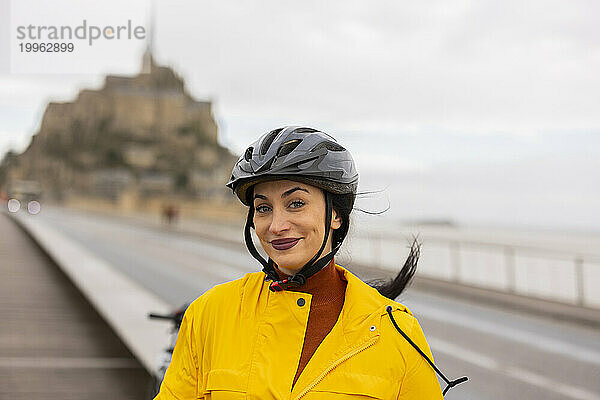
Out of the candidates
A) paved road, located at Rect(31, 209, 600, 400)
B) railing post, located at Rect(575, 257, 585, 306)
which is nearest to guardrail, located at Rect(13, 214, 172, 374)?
paved road, located at Rect(31, 209, 600, 400)

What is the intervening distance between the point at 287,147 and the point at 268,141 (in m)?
0.08

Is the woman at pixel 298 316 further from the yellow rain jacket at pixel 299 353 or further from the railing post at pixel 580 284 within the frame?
the railing post at pixel 580 284

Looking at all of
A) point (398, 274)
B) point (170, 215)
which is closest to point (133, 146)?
point (170, 215)

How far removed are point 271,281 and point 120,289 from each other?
7.95 metres

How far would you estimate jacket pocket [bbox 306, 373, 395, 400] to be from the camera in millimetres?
1571

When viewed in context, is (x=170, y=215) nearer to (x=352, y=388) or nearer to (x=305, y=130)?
(x=305, y=130)

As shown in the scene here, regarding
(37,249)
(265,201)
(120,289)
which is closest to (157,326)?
(120,289)

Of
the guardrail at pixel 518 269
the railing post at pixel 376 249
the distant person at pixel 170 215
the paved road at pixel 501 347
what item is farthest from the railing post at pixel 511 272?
the distant person at pixel 170 215

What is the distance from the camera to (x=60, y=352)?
6.77 metres

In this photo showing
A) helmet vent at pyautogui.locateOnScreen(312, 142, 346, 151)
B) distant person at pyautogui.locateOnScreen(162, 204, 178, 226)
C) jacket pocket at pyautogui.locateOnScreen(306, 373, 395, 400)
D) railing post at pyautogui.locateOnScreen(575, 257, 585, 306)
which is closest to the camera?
jacket pocket at pyautogui.locateOnScreen(306, 373, 395, 400)

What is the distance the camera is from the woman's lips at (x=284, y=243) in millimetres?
1777

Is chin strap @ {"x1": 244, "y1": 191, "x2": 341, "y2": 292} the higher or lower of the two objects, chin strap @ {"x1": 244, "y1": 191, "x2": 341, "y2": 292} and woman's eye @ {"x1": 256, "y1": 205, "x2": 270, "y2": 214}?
the lower

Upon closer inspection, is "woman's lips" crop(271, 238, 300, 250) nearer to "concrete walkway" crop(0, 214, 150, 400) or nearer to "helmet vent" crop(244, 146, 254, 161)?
"helmet vent" crop(244, 146, 254, 161)

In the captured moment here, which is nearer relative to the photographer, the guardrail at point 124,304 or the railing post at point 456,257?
the guardrail at point 124,304
